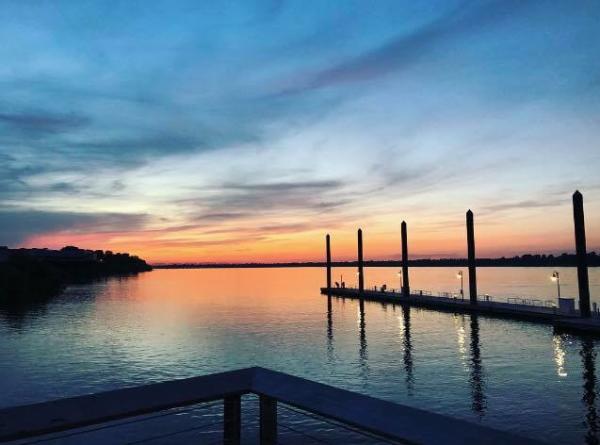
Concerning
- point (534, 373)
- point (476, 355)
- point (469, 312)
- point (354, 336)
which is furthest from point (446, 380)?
point (469, 312)

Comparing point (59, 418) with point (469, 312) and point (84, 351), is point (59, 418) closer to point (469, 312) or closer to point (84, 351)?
point (84, 351)

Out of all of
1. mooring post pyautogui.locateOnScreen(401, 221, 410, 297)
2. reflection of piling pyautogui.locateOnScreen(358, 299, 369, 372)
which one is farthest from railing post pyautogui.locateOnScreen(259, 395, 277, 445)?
mooring post pyautogui.locateOnScreen(401, 221, 410, 297)

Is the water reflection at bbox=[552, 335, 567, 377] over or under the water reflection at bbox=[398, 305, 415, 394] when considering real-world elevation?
over

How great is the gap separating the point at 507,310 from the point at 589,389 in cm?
2803

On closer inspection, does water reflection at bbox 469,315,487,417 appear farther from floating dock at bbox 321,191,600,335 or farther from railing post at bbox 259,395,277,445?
railing post at bbox 259,395,277,445

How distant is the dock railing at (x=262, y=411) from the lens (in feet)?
10.2

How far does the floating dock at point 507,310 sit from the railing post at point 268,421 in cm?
3930

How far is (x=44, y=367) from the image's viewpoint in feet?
108

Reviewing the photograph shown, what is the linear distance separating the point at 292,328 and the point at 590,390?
3154 centimetres

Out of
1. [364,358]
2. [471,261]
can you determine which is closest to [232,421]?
[364,358]

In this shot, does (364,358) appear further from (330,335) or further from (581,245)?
(581,245)

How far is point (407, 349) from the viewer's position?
123ft

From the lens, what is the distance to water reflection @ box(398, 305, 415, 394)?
2704 cm

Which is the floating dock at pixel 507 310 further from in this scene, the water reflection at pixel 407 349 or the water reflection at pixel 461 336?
the water reflection at pixel 407 349
